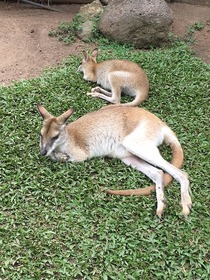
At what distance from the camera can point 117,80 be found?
21.7 feet

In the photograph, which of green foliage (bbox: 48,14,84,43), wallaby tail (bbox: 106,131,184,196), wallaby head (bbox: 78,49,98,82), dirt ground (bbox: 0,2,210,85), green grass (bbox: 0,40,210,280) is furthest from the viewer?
green foliage (bbox: 48,14,84,43)

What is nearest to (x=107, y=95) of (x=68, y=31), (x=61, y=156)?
(x=61, y=156)

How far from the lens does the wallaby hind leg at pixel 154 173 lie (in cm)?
460

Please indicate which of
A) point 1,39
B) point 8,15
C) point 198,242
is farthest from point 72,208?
point 8,15

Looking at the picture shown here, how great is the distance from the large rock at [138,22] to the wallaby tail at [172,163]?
338 centimetres

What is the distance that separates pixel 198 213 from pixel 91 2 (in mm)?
6178

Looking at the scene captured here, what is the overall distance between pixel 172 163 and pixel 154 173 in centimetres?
28

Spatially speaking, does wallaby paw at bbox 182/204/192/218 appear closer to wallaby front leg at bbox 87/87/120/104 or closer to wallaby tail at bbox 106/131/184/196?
wallaby tail at bbox 106/131/184/196

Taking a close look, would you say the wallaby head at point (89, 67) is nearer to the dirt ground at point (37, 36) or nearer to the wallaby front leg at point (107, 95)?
the wallaby front leg at point (107, 95)

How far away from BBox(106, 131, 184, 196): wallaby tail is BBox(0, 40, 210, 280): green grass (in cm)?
6

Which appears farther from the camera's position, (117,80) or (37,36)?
(37,36)

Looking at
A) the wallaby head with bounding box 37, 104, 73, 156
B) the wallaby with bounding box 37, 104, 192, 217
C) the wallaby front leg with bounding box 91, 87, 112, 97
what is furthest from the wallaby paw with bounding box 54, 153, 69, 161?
the wallaby front leg with bounding box 91, 87, 112, 97

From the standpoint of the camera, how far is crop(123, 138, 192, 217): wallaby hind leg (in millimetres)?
4766

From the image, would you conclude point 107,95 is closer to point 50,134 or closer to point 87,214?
point 50,134
